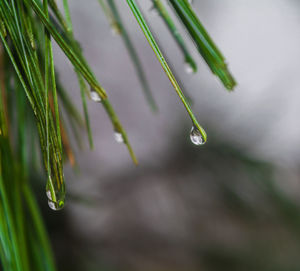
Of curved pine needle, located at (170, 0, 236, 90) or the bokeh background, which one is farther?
the bokeh background

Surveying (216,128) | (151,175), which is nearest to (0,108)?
(216,128)

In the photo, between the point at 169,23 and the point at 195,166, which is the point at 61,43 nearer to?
the point at 169,23

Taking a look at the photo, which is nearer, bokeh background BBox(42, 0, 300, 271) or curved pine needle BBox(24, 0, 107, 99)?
curved pine needle BBox(24, 0, 107, 99)

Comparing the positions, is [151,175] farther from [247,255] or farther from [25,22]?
[25,22]

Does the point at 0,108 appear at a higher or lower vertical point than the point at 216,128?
lower

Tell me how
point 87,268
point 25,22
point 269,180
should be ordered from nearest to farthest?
point 25,22 → point 87,268 → point 269,180

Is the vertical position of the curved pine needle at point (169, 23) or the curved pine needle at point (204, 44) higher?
the curved pine needle at point (169, 23)

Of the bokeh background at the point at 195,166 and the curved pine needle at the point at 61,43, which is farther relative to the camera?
the bokeh background at the point at 195,166

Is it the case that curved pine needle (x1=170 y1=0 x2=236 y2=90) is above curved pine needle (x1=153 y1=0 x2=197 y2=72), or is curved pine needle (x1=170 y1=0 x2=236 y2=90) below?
below
